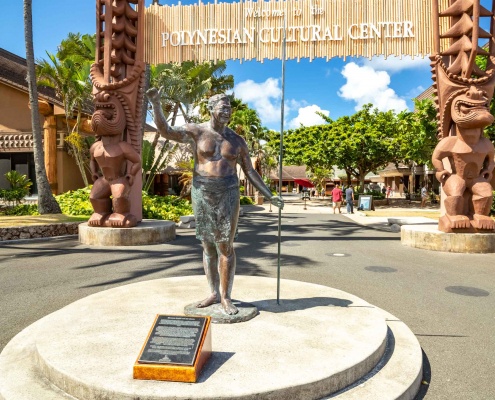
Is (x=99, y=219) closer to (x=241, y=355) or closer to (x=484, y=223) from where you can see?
(x=241, y=355)

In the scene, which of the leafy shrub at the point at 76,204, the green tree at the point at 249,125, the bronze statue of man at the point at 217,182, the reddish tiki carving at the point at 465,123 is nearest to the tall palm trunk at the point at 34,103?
the leafy shrub at the point at 76,204

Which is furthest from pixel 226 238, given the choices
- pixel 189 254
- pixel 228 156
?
pixel 189 254

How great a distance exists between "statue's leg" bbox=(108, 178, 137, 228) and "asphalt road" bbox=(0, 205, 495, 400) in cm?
91

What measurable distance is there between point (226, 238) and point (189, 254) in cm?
508

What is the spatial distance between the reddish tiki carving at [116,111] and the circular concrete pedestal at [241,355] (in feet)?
20.8

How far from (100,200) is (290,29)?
7608mm

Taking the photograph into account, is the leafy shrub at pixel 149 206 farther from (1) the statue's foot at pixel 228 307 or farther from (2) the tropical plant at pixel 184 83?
(1) the statue's foot at pixel 228 307

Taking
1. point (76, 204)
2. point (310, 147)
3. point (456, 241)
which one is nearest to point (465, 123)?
point (456, 241)

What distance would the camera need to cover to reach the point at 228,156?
4.04 metres

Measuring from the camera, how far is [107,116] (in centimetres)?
1039

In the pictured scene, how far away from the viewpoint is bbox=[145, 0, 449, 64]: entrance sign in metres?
11.3

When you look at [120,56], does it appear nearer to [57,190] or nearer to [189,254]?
[189,254]

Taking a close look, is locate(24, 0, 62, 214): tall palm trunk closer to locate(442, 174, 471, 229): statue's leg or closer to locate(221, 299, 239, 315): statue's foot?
locate(221, 299, 239, 315): statue's foot

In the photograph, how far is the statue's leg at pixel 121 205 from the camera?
10.3m
